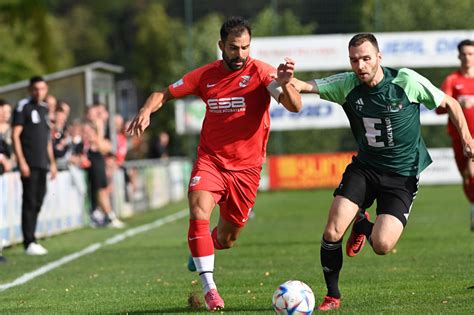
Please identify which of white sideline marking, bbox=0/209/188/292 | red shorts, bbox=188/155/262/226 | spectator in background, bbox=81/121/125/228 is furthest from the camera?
spectator in background, bbox=81/121/125/228

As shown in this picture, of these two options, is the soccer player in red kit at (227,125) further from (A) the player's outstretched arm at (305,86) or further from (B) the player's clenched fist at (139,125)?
(A) the player's outstretched arm at (305,86)

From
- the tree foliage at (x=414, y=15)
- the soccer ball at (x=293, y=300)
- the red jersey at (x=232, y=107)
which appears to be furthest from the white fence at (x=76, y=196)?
the tree foliage at (x=414, y=15)

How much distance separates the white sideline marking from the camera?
1201 cm

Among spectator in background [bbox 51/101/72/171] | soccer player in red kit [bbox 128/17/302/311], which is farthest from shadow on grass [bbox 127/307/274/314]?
spectator in background [bbox 51/101/72/171]

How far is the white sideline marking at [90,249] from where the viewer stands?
12008mm

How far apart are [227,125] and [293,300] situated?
1.98m

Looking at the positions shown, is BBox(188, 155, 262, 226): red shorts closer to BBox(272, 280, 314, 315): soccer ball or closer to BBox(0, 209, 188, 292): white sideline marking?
BBox(272, 280, 314, 315): soccer ball

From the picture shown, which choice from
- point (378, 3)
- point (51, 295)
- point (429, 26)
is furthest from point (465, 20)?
point (51, 295)

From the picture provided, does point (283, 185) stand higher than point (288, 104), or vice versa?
point (288, 104)

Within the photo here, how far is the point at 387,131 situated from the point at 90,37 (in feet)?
285

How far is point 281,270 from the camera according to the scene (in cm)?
1217

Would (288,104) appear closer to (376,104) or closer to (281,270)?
(376,104)

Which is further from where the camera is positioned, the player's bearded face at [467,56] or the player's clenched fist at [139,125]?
the player's bearded face at [467,56]

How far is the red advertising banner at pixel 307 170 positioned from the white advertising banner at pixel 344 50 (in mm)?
2612
